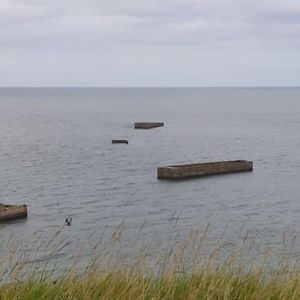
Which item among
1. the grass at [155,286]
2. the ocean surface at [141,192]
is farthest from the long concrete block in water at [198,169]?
the grass at [155,286]

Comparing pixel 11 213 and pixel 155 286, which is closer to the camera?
pixel 155 286

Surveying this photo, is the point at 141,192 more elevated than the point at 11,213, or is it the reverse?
the point at 11,213

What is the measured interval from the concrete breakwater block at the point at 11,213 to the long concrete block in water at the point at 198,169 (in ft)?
69.7

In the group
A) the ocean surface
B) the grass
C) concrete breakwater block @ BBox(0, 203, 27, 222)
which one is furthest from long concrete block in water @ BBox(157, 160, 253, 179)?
the grass

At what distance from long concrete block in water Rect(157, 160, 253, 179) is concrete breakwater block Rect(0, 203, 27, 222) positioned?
2124cm

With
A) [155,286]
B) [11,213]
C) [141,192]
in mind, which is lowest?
[141,192]

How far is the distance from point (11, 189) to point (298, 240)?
104ft

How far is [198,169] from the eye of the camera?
67.0m

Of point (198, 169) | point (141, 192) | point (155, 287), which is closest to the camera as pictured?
point (155, 287)

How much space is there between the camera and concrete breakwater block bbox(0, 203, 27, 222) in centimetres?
4447

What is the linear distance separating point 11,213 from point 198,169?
25893 millimetres

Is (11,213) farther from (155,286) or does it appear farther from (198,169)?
(155,286)

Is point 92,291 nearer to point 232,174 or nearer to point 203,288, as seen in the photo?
point 203,288

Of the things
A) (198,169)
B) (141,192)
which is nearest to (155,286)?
(141,192)
